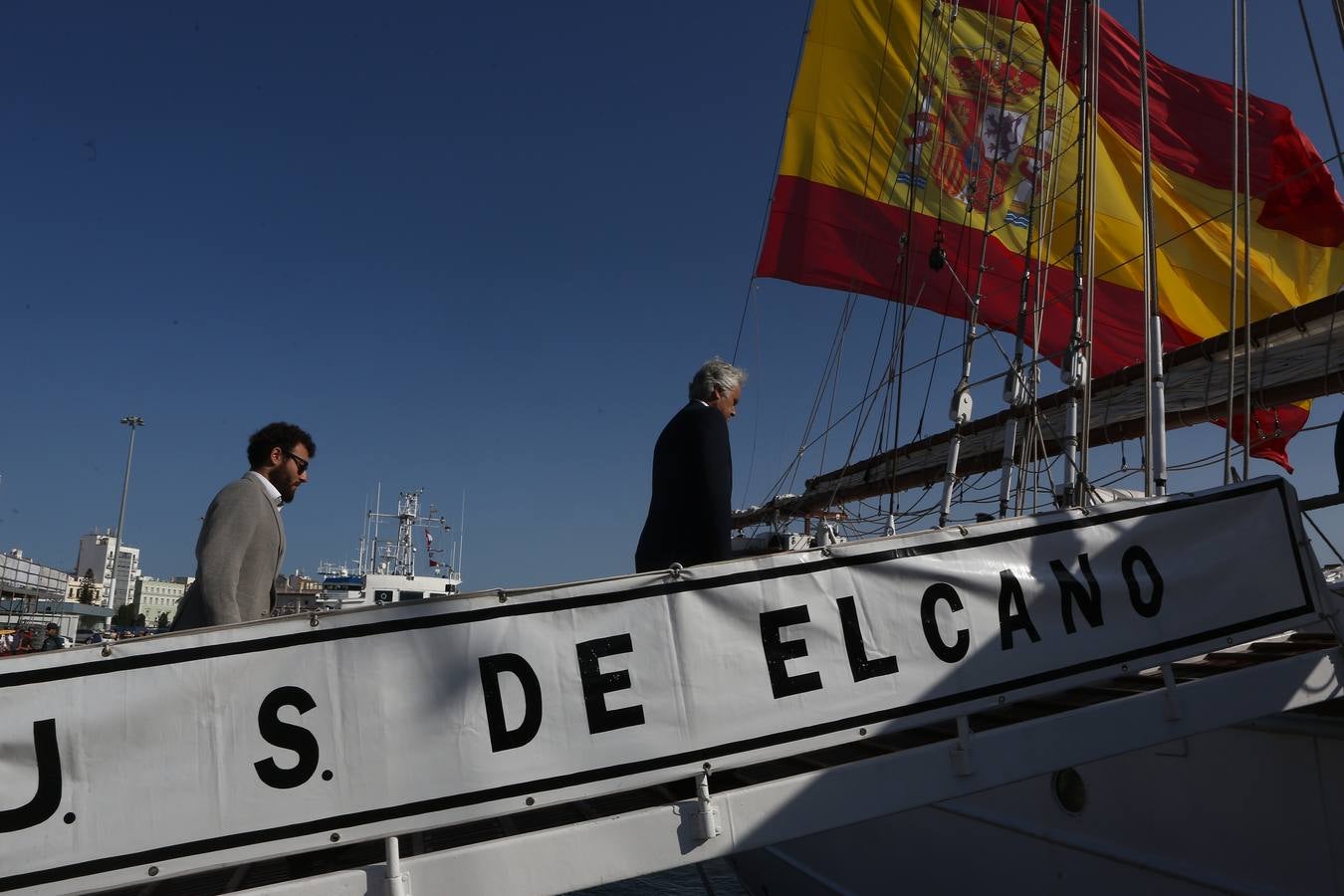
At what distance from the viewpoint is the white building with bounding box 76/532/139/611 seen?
67250mm

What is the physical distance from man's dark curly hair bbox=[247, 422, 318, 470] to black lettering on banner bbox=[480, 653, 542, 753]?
1.24 m

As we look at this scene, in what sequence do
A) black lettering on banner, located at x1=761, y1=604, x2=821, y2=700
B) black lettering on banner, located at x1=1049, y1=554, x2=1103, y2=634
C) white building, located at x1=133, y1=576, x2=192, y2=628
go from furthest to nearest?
Answer: white building, located at x1=133, y1=576, x2=192, y2=628 → black lettering on banner, located at x1=1049, y1=554, x2=1103, y2=634 → black lettering on banner, located at x1=761, y1=604, x2=821, y2=700

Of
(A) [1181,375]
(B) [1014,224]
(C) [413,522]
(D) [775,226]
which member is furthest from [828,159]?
(C) [413,522]

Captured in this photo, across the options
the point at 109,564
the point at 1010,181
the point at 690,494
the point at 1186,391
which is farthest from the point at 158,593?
the point at 690,494

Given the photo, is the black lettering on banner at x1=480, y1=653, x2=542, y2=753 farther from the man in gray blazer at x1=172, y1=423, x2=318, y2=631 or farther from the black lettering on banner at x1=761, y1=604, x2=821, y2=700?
the man in gray blazer at x1=172, y1=423, x2=318, y2=631

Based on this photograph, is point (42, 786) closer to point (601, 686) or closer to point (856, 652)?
point (601, 686)

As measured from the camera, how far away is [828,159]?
11945 mm

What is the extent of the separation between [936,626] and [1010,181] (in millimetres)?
9096

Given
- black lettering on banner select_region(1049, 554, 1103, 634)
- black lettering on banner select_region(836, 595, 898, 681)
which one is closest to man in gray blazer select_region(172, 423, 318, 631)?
black lettering on banner select_region(836, 595, 898, 681)

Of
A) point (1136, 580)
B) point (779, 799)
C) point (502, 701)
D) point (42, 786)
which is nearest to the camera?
point (42, 786)

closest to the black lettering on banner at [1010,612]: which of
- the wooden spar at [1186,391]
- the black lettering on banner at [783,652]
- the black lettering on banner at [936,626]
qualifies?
the black lettering on banner at [936,626]

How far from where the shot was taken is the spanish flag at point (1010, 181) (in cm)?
1038

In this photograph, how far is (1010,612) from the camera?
2.79 metres

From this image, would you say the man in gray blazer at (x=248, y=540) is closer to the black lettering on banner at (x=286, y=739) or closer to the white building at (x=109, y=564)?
the black lettering on banner at (x=286, y=739)
